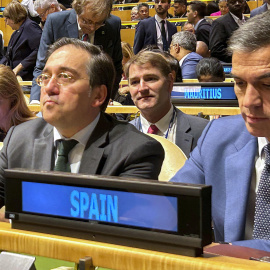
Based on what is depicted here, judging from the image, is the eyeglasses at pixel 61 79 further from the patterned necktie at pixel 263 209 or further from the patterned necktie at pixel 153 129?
the patterned necktie at pixel 153 129

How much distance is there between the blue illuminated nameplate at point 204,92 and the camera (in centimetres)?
416

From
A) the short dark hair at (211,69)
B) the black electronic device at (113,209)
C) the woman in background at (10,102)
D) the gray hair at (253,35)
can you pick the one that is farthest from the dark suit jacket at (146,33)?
the black electronic device at (113,209)

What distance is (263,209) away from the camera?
1.36 metres

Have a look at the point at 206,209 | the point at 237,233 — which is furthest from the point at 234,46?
the point at 206,209

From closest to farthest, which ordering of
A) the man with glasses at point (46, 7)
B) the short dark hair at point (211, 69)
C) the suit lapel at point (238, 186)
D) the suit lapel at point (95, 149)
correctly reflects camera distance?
the suit lapel at point (238, 186)
the suit lapel at point (95, 149)
the short dark hair at point (211, 69)
the man with glasses at point (46, 7)

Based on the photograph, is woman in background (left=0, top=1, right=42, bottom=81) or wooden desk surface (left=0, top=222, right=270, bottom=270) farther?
woman in background (left=0, top=1, right=42, bottom=81)

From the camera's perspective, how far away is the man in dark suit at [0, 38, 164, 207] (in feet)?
6.02

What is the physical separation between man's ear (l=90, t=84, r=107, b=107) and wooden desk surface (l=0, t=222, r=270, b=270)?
41.3 inches

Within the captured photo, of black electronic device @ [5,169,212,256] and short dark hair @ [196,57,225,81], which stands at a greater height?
short dark hair @ [196,57,225,81]

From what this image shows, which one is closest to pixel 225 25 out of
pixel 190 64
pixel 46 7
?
pixel 190 64

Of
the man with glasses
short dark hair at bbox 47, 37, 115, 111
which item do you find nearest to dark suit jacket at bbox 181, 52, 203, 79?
the man with glasses

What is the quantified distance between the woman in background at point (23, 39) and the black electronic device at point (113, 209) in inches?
245

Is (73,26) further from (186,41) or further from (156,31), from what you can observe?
(156,31)

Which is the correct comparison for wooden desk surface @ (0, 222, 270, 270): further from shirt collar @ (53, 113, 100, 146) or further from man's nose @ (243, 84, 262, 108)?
shirt collar @ (53, 113, 100, 146)
